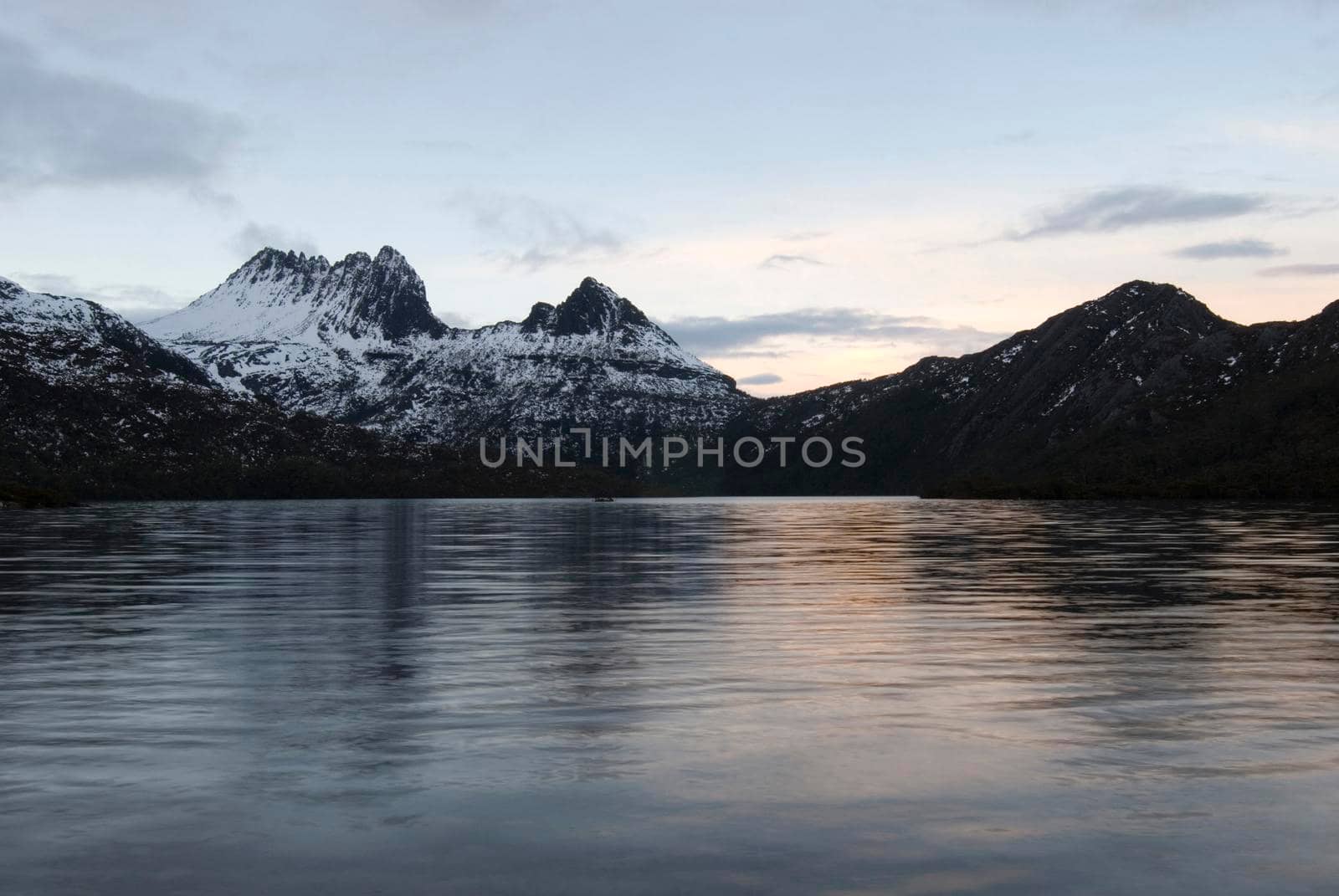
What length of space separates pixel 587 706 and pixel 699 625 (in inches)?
521

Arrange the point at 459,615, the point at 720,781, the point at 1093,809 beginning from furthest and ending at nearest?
the point at 459,615 < the point at 720,781 < the point at 1093,809

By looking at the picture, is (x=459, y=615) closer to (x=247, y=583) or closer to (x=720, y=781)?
(x=247, y=583)

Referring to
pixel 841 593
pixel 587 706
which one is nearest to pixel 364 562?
pixel 841 593

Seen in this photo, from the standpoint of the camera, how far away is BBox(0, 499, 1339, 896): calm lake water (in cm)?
1251

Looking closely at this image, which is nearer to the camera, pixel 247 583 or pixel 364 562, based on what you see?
pixel 247 583

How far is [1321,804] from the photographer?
14.6m

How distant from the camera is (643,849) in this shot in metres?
13.0

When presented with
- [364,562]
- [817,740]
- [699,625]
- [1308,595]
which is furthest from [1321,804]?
[364,562]

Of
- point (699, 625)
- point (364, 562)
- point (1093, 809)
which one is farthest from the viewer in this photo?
point (364, 562)

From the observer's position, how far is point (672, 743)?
1841cm

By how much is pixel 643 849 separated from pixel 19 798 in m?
7.41

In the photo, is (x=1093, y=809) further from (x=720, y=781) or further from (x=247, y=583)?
(x=247, y=583)

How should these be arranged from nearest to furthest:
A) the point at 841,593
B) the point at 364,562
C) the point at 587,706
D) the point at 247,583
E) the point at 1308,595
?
Result: the point at 587,706 → the point at 1308,595 → the point at 841,593 → the point at 247,583 → the point at 364,562

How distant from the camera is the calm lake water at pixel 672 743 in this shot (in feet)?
41.0
